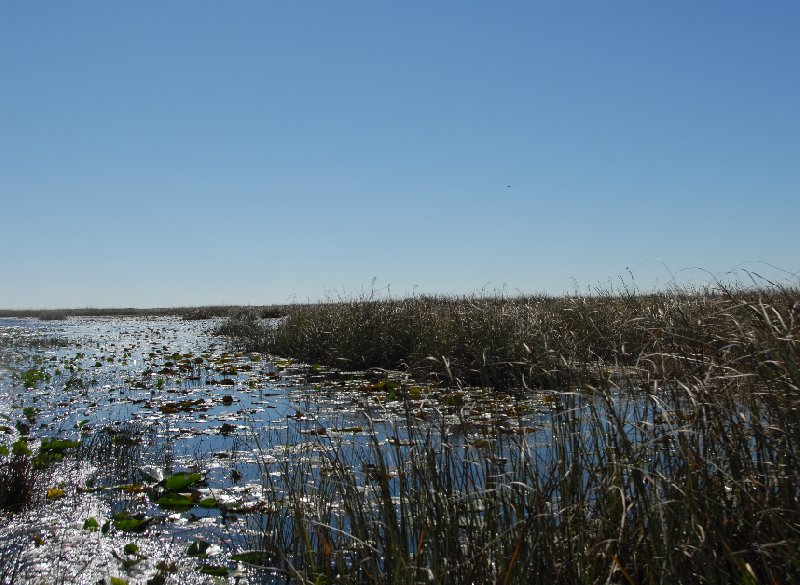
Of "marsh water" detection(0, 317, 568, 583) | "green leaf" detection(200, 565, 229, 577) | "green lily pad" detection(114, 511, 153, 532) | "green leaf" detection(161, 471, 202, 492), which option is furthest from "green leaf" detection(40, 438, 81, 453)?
"green leaf" detection(200, 565, 229, 577)

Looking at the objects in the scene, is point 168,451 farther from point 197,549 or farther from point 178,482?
point 197,549

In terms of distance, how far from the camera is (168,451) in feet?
21.6

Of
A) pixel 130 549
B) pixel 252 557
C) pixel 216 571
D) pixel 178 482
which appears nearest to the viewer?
pixel 216 571

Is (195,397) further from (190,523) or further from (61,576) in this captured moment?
(61,576)

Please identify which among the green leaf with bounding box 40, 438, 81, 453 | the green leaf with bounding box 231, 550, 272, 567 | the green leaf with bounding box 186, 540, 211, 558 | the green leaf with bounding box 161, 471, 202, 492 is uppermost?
the green leaf with bounding box 40, 438, 81, 453

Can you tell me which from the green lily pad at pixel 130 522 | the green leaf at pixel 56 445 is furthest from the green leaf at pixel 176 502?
the green leaf at pixel 56 445

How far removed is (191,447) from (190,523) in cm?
249

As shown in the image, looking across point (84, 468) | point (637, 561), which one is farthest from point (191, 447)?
point (637, 561)

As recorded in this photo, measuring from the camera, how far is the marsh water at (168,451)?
3848 mm

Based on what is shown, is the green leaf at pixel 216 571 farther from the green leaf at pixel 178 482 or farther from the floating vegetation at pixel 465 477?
the green leaf at pixel 178 482

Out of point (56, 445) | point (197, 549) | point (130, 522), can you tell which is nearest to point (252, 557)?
point (197, 549)

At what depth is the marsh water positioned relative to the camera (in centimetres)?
385

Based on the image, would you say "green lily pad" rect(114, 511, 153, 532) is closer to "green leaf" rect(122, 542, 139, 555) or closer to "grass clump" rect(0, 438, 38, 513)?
"green leaf" rect(122, 542, 139, 555)

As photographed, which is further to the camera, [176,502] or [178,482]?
[178,482]
